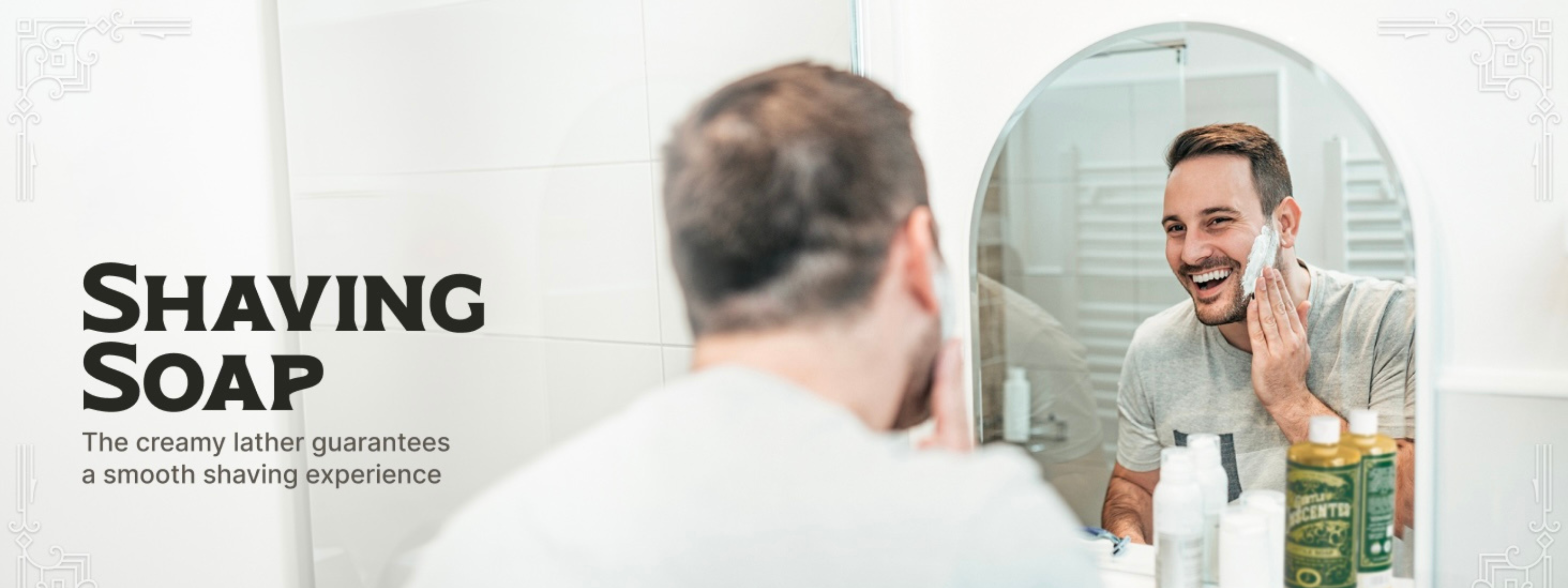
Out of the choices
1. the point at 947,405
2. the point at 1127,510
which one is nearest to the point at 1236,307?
the point at 1127,510

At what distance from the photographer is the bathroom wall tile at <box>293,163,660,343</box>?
39.4 inches

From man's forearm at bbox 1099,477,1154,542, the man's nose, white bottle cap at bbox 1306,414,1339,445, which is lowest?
man's forearm at bbox 1099,477,1154,542

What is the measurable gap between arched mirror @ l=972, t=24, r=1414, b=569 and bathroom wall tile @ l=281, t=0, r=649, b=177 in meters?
0.57

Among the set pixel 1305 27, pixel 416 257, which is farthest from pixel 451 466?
pixel 1305 27

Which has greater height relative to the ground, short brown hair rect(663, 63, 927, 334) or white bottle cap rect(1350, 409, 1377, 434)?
short brown hair rect(663, 63, 927, 334)

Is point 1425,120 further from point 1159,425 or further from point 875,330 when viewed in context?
point 875,330

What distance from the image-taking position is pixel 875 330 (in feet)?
2.52

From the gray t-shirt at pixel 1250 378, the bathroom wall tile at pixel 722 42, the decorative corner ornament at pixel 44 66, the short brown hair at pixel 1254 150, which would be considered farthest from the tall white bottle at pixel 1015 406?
the decorative corner ornament at pixel 44 66

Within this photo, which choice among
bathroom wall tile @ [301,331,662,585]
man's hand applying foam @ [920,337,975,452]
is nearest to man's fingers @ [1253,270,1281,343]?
man's hand applying foam @ [920,337,975,452]

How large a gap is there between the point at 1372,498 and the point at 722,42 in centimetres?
82

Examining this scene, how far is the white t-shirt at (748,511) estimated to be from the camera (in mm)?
698

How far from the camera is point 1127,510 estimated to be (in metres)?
1.29

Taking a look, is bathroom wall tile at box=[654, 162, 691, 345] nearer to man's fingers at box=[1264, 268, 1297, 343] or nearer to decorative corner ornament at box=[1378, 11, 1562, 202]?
man's fingers at box=[1264, 268, 1297, 343]

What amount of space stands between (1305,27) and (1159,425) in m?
0.46
